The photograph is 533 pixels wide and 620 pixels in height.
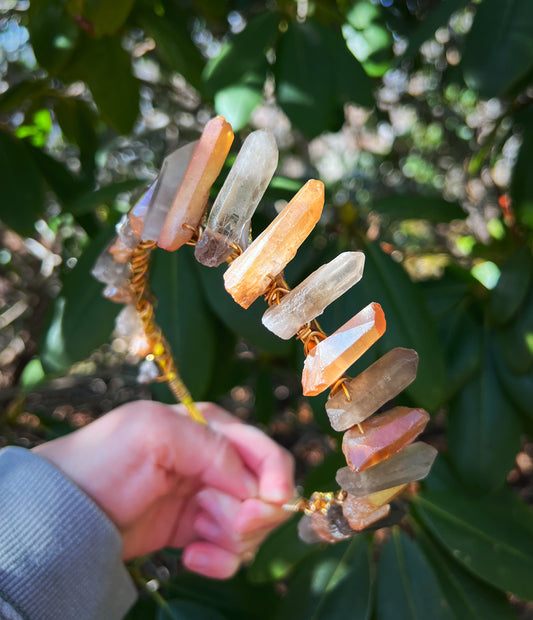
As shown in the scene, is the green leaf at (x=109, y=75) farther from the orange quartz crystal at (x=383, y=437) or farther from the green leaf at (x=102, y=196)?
the orange quartz crystal at (x=383, y=437)

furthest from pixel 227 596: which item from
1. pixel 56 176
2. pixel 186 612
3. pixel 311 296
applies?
pixel 56 176

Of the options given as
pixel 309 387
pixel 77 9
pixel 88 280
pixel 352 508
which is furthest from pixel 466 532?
pixel 77 9

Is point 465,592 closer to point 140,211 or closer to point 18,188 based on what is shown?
point 140,211

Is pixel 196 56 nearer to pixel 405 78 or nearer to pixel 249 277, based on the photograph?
pixel 249 277

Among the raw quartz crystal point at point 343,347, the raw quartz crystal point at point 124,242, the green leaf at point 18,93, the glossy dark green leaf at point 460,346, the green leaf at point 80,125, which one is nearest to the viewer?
the raw quartz crystal point at point 343,347

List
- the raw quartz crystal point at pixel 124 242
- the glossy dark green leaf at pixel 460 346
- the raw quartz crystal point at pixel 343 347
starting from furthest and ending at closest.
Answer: the glossy dark green leaf at pixel 460 346
the raw quartz crystal point at pixel 124 242
the raw quartz crystal point at pixel 343 347

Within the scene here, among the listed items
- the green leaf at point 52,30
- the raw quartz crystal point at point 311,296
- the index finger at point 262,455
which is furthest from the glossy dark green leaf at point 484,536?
the green leaf at point 52,30
